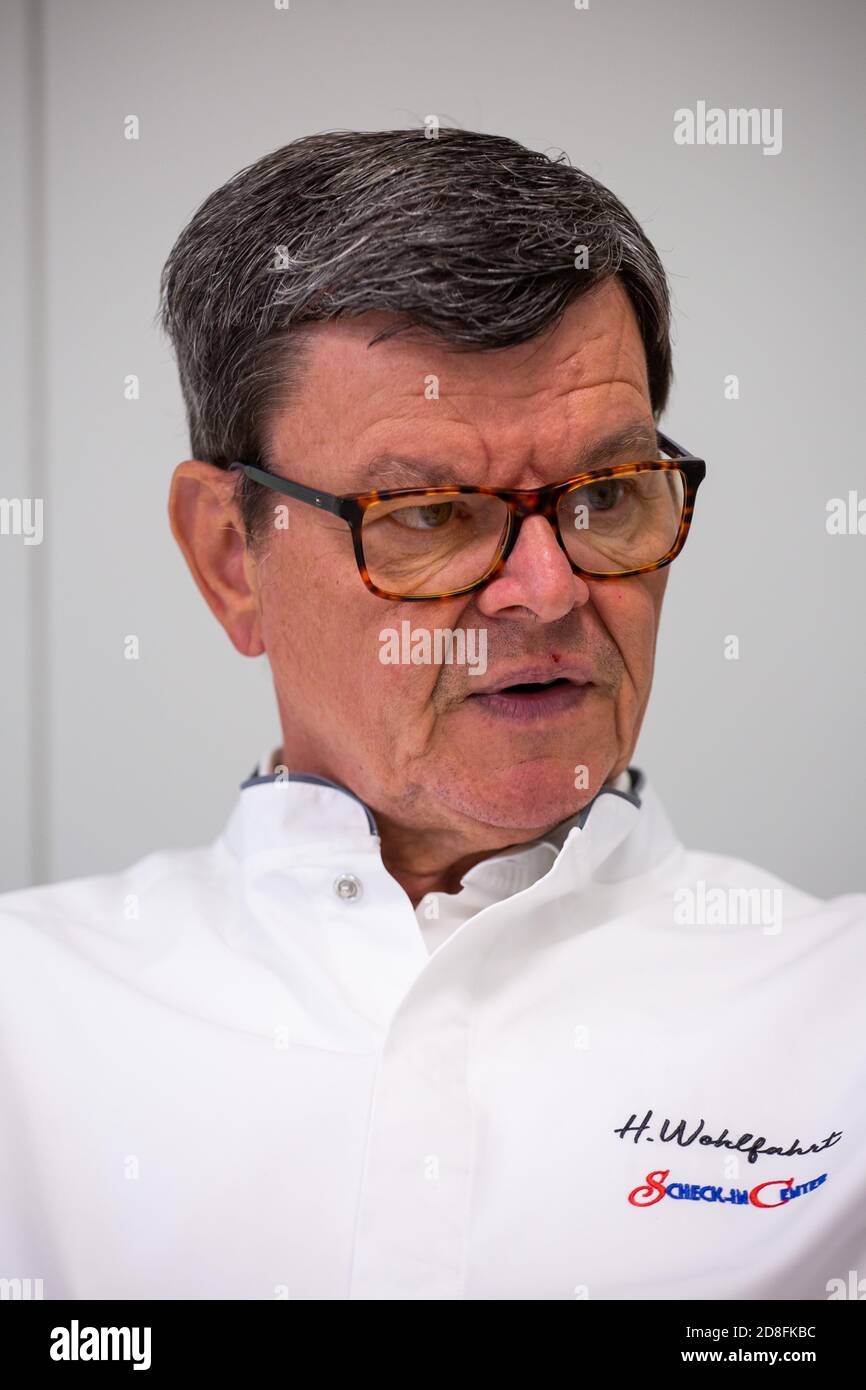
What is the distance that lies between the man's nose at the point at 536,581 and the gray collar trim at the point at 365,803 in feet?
0.74

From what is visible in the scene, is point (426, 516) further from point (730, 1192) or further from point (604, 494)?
point (730, 1192)

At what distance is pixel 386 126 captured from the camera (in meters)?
1.65

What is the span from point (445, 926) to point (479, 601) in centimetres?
35

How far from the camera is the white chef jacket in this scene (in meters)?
1.14

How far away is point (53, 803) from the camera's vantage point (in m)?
1.99

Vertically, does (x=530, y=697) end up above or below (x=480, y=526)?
below

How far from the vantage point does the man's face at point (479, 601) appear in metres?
1.18

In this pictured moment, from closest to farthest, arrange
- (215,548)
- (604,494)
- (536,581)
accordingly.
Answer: (536,581) < (604,494) < (215,548)

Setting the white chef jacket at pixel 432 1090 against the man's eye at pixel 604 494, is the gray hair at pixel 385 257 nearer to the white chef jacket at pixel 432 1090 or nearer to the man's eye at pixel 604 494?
the man's eye at pixel 604 494

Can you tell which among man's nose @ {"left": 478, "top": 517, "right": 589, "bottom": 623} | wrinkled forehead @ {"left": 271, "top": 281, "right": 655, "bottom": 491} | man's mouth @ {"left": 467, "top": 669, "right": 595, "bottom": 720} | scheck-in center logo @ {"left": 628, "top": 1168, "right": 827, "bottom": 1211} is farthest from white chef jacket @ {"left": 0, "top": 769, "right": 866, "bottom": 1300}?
wrinkled forehead @ {"left": 271, "top": 281, "right": 655, "bottom": 491}

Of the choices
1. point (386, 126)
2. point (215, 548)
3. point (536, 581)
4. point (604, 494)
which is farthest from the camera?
point (386, 126)

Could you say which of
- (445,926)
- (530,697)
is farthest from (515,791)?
(445,926)

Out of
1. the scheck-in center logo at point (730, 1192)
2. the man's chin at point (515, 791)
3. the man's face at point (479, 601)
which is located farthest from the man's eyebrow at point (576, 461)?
the scheck-in center logo at point (730, 1192)

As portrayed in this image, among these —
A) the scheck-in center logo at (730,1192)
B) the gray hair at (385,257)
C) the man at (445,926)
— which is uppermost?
the gray hair at (385,257)
